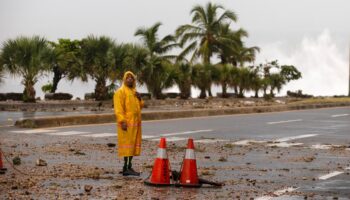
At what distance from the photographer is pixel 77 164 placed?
41.3 ft

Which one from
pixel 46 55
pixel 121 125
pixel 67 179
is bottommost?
pixel 67 179

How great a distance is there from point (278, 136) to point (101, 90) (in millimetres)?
25681

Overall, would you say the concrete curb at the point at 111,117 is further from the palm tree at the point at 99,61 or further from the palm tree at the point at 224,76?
the palm tree at the point at 224,76

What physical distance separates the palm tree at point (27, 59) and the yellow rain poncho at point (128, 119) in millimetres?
29774

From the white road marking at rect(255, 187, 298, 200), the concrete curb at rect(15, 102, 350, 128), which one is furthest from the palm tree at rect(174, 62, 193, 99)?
the white road marking at rect(255, 187, 298, 200)

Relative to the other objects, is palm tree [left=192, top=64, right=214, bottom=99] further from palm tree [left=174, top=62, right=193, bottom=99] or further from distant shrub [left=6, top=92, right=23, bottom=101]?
distant shrub [left=6, top=92, right=23, bottom=101]

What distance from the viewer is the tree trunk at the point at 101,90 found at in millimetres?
44812

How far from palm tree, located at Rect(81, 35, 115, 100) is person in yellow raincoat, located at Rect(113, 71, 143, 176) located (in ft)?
110

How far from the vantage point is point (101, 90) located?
44.9 metres

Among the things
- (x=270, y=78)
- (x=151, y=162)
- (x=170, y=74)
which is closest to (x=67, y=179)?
(x=151, y=162)

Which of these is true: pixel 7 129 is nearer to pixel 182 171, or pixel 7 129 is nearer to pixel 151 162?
pixel 151 162

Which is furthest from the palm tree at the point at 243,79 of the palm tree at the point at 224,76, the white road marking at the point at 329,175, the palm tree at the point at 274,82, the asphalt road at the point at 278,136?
the white road marking at the point at 329,175

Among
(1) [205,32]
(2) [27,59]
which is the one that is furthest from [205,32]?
(2) [27,59]

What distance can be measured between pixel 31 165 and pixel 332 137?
10.1 meters
